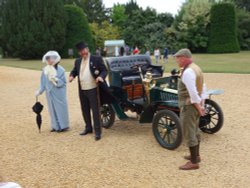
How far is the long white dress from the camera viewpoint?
7367 millimetres

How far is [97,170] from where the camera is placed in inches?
203

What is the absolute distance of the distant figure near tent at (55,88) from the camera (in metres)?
7.27

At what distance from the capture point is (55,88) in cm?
738

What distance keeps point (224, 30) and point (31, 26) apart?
22.6 metres

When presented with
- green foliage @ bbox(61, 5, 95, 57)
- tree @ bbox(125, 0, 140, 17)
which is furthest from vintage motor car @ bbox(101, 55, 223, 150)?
tree @ bbox(125, 0, 140, 17)

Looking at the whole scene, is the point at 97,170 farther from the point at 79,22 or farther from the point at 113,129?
the point at 79,22

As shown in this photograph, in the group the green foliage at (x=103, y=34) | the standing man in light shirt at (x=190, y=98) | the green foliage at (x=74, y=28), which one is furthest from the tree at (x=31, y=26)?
the standing man in light shirt at (x=190, y=98)

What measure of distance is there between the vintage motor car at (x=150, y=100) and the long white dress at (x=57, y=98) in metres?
0.83

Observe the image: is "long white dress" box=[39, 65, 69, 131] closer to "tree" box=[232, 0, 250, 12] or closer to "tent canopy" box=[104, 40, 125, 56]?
"tent canopy" box=[104, 40, 125, 56]

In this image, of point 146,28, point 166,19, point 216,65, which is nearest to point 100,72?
point 216,65

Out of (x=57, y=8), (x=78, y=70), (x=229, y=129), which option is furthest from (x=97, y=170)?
(x=57, y=8)

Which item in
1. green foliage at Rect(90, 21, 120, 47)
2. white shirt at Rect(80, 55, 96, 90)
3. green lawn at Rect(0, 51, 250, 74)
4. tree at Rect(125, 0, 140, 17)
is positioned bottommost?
green lawn at Rect(0, 51, 250, 74)

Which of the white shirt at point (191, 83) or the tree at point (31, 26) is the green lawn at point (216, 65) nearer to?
the tree at point (31, 26)

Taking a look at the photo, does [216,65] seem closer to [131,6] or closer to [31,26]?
[31,26]
